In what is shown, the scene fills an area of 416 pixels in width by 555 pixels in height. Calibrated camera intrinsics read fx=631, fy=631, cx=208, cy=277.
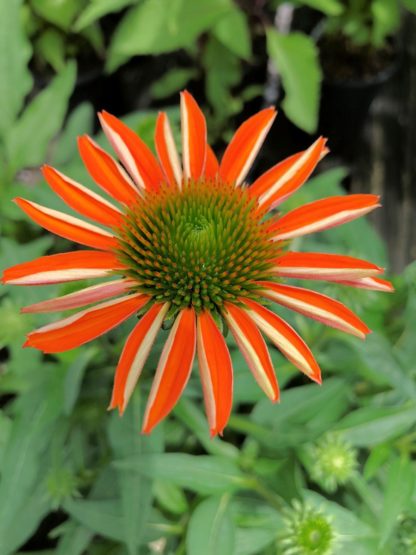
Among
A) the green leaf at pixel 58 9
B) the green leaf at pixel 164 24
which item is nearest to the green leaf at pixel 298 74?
the green leaf at pixel 164 24

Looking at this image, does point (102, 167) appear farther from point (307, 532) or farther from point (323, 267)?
point (307, 532)

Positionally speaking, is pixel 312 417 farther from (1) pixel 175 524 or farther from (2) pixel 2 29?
(2) pixel 2 29

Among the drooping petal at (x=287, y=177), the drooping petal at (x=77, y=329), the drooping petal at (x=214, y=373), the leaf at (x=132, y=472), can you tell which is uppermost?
the drooping petal at (x=287, y=177)

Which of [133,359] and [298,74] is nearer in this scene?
[133,359]

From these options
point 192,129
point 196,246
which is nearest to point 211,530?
point 196,246

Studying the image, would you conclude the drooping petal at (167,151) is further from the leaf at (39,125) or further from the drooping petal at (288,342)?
the leaf at (39,125)

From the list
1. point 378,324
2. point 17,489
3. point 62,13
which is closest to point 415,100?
point 62,13
